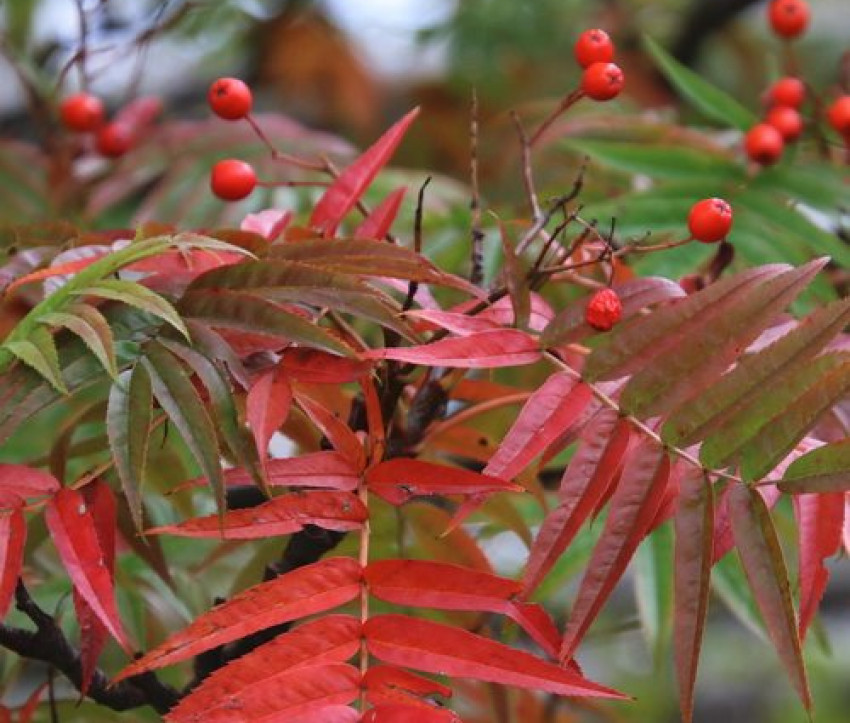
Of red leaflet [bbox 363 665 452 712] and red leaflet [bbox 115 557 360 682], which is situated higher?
red leaflet [bbox 115 557 360 682]

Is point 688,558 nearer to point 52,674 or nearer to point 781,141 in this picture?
point 52,674

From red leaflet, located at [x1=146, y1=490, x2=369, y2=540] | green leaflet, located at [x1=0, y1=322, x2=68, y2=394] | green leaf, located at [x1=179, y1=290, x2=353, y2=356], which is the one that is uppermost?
green leaf, located at [x1=179, y1=290, x2=353, y2=356]

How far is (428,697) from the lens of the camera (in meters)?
0.77

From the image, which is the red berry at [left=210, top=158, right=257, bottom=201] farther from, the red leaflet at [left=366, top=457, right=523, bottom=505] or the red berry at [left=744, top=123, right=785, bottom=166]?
the red berry at [left=744, top=123, right=785, bottom=166]

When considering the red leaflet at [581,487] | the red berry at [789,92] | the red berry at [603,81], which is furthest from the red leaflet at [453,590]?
the red berry at [789,92]

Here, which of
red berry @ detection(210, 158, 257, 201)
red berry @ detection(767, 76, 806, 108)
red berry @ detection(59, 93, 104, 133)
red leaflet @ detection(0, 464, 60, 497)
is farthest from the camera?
red berry @ detection(59, 93, 104, 133)

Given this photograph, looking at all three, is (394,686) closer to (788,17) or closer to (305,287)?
(305,287)

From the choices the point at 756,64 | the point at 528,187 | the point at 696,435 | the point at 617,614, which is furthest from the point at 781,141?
the point at 756,64

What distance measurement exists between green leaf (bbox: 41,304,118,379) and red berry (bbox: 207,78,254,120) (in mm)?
Result: 280

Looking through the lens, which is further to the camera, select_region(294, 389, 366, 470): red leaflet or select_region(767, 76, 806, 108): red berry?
select_region(767, 76, 806, 108): red berry

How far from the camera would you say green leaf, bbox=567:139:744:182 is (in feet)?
4.16

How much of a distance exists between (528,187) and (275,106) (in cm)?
182

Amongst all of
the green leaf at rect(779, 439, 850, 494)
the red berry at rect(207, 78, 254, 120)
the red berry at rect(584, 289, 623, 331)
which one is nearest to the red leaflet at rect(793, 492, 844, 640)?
the green leaf at rect(779, 439, 850, 494)

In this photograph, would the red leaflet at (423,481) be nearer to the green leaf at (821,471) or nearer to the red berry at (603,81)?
the green leaf at (821,471)
